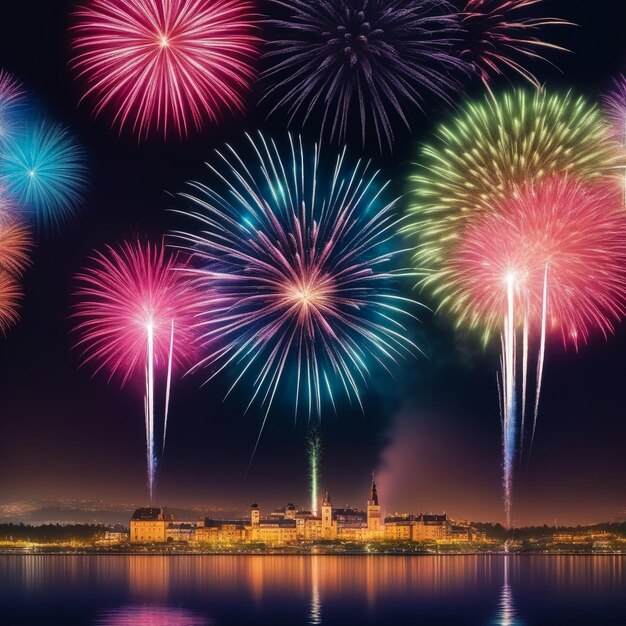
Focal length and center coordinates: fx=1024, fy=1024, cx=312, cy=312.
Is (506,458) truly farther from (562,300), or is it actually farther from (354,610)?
(354,610)

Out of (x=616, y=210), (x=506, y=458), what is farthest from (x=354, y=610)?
(x=616, y=210)

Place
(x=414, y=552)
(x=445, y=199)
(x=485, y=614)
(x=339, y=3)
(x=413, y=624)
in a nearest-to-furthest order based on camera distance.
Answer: (x=339, y=3), (x=445, y=199), (x=413, y=624), (x=485, y=614), (x=414, y=552)

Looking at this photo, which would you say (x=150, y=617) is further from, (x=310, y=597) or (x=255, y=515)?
(x=255, y=515)

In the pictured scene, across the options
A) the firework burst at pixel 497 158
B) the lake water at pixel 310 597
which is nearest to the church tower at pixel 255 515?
the lake water at pixel 310 597

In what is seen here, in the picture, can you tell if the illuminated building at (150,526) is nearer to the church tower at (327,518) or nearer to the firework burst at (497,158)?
the church tower at (327,518)

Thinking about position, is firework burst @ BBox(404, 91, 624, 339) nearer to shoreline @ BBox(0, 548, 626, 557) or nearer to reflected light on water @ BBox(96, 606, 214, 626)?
reflected light on water @ BBox(96, 606, 214, 626)

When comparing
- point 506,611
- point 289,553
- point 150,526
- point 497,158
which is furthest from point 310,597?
point 150,526

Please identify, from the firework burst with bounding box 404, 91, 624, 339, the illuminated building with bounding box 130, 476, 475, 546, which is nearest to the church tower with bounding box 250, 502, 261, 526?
the illuminated building with bounding box 130, 476, 475, 546
